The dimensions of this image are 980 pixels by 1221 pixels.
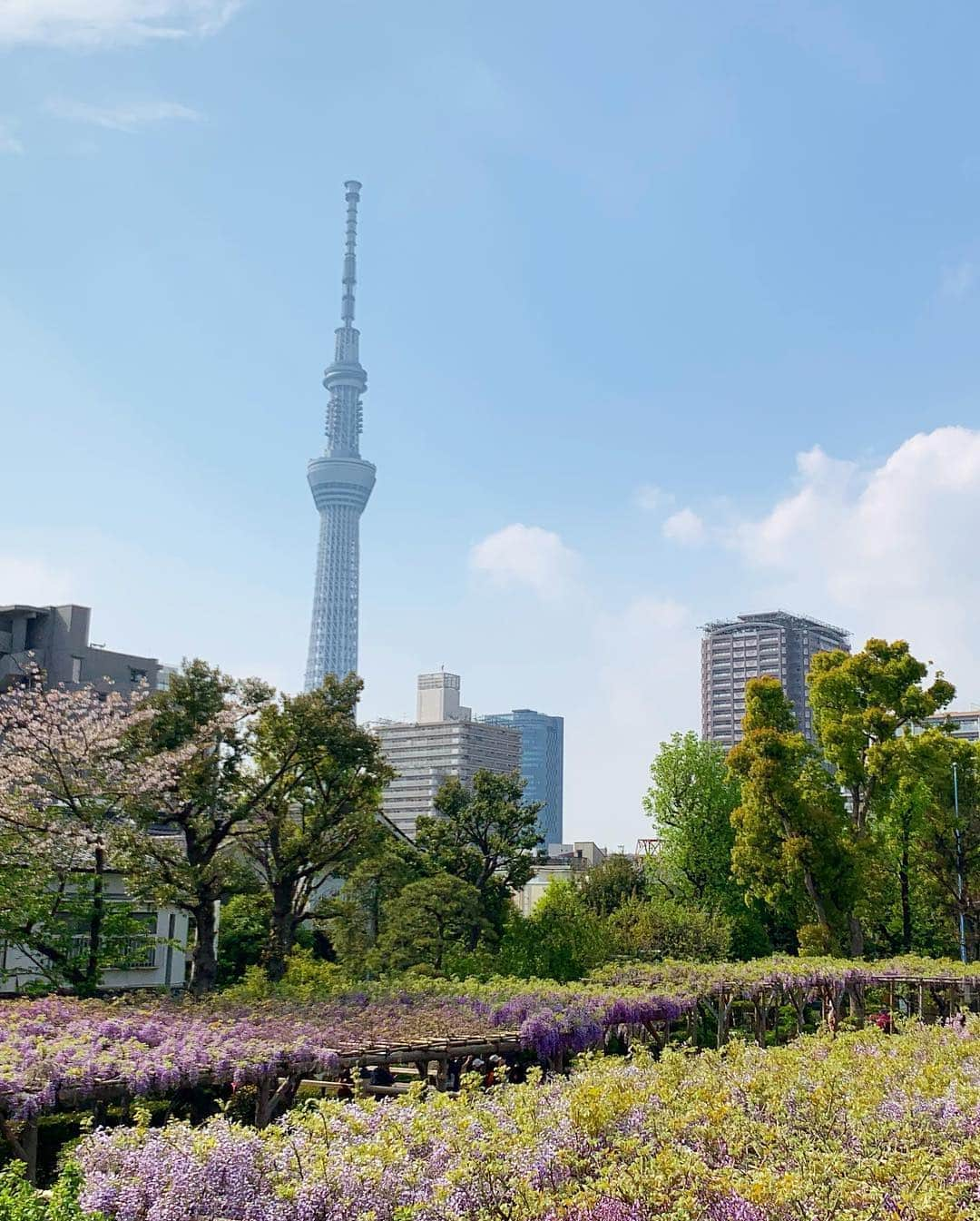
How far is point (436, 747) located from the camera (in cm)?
16650

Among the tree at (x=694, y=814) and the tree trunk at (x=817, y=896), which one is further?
the tree at (x=694, y=814)

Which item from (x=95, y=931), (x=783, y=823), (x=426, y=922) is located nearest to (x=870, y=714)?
(x=783, y=823)

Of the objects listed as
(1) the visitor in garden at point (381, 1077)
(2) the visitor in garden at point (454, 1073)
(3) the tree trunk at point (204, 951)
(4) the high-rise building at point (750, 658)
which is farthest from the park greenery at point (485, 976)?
(4) the high-rise building at point (750, 658)

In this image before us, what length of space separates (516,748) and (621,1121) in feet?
554

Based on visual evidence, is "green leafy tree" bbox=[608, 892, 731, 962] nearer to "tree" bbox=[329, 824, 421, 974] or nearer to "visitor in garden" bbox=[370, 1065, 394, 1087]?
"tree" bbox=[329, 824, 421, 974]

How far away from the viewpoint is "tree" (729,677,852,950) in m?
32.2

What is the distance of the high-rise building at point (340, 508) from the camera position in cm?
15950

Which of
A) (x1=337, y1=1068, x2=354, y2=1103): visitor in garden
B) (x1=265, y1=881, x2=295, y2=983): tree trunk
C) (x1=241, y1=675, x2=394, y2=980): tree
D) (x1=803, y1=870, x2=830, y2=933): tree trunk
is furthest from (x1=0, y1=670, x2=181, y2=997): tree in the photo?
(x1=803, y1=870, x2=830, y2=933): tree trunk

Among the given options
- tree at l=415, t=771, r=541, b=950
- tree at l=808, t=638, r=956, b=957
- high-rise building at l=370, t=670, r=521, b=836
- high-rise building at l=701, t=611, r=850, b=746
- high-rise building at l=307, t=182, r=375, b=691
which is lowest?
tree at l=415, t=771, r=541, b=950

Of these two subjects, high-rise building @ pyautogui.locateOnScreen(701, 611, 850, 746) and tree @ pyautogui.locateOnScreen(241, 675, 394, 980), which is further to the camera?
high-rise building @ pyautogui.locateOnScreen(701, 611, 850, 746)

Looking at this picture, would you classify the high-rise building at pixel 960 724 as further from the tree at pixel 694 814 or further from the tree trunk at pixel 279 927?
the tree trunk at pixel 279 927

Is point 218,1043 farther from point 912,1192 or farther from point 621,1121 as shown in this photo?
point 912,1192

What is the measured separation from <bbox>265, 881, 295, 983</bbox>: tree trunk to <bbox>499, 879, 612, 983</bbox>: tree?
6.06 meters

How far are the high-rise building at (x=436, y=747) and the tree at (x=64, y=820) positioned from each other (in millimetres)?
142176
